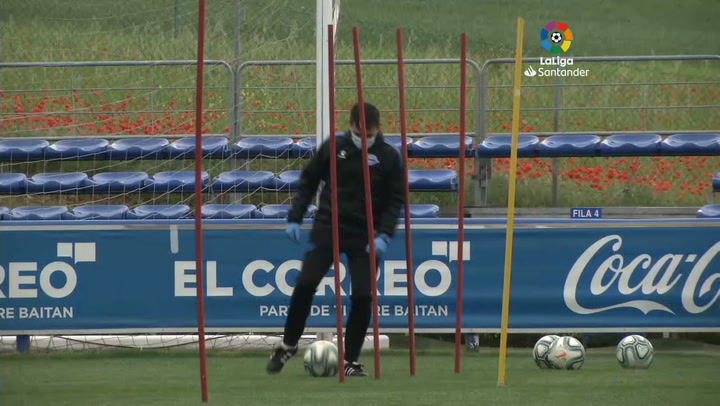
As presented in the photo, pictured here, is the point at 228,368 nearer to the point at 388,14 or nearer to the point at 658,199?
the point at 658,199

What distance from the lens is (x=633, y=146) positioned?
14570mm

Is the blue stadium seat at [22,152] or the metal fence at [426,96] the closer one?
the blue stadium seat at [22,152]

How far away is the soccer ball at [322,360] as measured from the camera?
8.50 m

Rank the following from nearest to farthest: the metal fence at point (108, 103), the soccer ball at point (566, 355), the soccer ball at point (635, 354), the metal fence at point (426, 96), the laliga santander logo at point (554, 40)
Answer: the soccer ball at point (566, 355)
the soccer ball at point (635, 354)
the metal fence at point (426, 96)
the metal fence at point (108, 103)
the laliga santander logo at point (554, 40)

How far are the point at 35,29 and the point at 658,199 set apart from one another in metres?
12.5

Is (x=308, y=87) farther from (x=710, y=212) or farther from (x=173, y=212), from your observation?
(x=710, y=212)

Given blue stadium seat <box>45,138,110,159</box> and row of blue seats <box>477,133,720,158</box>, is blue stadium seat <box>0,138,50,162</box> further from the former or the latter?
row of blue seats <box>477,133,720,158</box>

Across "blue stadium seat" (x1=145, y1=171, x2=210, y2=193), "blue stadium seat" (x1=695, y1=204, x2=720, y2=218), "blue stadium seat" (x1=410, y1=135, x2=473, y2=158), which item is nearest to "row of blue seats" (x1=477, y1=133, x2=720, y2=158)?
"blue stadium seat" (x1=410, y1=135, x2=473, y2=158)

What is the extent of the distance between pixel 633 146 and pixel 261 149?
14.0 ft

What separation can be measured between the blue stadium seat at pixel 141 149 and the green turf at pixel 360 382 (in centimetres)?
427

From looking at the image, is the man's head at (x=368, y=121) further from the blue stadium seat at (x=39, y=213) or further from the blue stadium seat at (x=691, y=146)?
the blue stadium seat at (x=691, y=146)

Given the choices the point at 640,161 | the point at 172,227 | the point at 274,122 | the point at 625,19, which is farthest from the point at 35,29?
the point at 625,19

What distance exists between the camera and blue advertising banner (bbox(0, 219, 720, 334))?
10.4 m

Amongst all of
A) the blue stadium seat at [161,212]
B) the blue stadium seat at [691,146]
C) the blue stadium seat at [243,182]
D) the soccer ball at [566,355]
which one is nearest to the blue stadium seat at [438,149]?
the blue stadium seat at [243,182]
